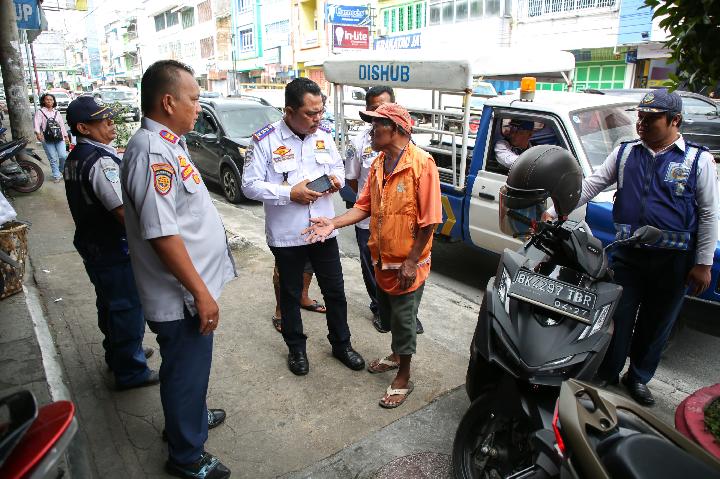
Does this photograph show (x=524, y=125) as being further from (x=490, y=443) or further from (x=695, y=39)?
(x=490, y=443)

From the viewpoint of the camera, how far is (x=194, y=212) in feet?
6.87

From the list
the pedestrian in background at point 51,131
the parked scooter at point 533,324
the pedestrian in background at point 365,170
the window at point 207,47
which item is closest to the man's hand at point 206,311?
the parked scooter at point 533,324

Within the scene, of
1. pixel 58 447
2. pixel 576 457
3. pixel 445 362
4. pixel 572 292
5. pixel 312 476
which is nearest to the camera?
pixel 58 447

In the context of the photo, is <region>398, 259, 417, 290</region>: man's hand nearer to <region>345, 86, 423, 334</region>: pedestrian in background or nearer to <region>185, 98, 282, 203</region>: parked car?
<region>345, 86, 423, 334</region>: pedestrian in background

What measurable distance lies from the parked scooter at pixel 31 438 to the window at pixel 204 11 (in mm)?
53389

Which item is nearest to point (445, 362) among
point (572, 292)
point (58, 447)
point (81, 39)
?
point (572, 292)

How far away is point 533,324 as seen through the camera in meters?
2.01

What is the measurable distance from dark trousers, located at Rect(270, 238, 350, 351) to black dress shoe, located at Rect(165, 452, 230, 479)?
101 centimetres

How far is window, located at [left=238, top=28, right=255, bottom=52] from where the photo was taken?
143 ft

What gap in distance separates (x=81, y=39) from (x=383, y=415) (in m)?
106

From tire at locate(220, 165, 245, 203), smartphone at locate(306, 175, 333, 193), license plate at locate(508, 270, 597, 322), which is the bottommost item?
tire at locate(220, 165, 245, 203)

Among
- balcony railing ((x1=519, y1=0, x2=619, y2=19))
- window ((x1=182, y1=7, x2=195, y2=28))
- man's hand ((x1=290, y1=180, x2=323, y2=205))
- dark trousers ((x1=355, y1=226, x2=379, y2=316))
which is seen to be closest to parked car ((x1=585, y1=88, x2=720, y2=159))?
dark trousers ((x1=355, y1=226, x2=379, y2=316))

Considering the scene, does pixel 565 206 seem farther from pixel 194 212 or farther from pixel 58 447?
pixel 58 447

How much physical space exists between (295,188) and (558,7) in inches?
857
